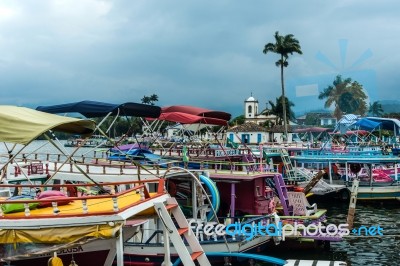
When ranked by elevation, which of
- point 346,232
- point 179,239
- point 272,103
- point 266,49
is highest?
point 266,49

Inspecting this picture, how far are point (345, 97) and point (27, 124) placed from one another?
85.4 meters

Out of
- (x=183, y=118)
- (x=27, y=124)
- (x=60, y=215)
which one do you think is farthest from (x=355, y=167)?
(x=60, y=215)

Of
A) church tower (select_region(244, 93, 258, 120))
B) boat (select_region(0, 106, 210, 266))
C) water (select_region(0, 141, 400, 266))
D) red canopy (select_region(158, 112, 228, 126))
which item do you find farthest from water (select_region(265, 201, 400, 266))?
church tower (select_region(244, 93, 258, 120))

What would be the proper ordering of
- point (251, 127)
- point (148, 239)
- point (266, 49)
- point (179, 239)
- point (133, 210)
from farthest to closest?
point (251, 127) < point (266, 49) < point (148, 239) < point (179, 239) < point (133, 210)

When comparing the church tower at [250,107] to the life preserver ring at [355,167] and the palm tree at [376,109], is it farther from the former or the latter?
the life preserver ring at [355,167]

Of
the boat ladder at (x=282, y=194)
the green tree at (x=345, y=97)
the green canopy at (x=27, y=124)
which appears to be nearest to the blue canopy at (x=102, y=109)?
the green canopy at (x=27, y=124)

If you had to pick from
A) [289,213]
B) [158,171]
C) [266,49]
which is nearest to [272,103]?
[266,49]

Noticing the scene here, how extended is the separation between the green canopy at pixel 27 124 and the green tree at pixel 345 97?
76348mm

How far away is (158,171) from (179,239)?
6.54 m

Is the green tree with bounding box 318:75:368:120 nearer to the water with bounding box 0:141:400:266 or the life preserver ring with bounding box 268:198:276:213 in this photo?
the water with bounding box 0:141:400:266

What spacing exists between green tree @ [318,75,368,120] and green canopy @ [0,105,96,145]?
76348mm

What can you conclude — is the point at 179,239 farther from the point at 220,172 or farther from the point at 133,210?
the point at 220,172

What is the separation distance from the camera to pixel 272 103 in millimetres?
92688

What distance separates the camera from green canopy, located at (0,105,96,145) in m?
10.3
